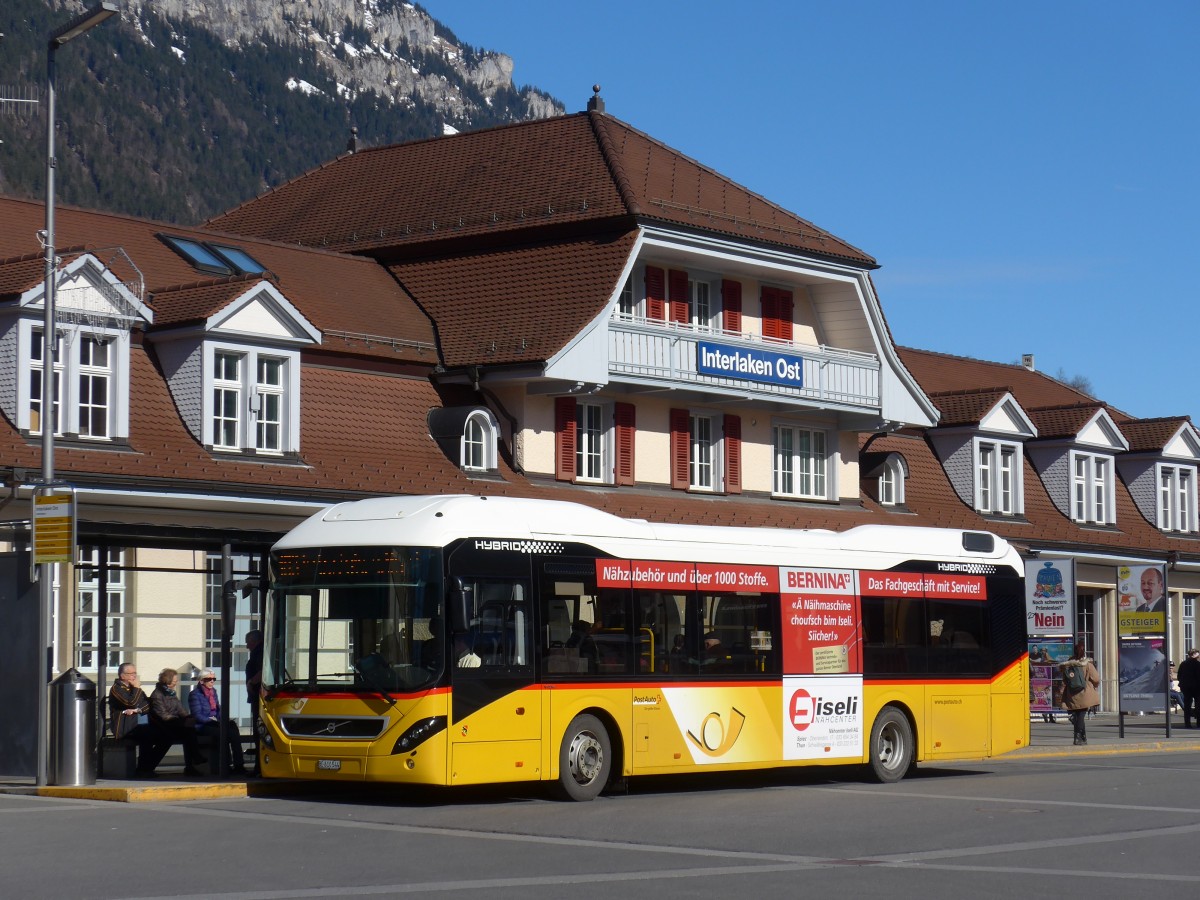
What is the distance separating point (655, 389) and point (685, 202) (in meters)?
3.89

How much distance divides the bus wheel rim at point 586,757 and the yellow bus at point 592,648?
0.03 metres

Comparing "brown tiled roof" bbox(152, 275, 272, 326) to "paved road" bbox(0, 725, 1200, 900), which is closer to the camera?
"paved road" bbox(0, 725, 1200, 900)

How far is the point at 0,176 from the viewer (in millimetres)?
134000

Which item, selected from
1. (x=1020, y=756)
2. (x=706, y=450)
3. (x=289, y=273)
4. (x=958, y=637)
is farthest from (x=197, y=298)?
(x=1020, y=756)

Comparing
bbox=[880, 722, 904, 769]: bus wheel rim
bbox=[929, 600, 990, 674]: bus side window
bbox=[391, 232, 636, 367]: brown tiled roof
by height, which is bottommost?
bbox=[880, 722, 904, 769]: bus wheel rim

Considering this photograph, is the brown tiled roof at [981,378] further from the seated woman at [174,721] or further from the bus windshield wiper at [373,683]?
the bus windshield wiper at [373,683]

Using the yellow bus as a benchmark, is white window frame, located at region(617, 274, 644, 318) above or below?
above

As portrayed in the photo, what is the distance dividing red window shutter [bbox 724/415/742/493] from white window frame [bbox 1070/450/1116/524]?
12.6 meters

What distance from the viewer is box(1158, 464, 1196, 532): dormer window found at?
5166cm

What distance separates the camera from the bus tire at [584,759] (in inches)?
795

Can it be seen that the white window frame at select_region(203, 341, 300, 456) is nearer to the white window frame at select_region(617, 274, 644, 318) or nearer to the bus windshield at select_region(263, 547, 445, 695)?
the white window frame at select_region(617, 274, 644, 318)

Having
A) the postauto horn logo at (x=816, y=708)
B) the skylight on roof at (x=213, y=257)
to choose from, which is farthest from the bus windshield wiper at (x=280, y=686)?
the skylight on roof at (x=213, y=257)

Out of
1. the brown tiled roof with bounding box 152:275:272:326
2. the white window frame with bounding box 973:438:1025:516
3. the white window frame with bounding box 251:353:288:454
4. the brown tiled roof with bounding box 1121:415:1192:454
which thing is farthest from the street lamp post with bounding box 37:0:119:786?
the brown tiled roof with bounding box 1121:415:1192:454

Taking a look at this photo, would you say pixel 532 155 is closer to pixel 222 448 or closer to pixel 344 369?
pixel 344 369
